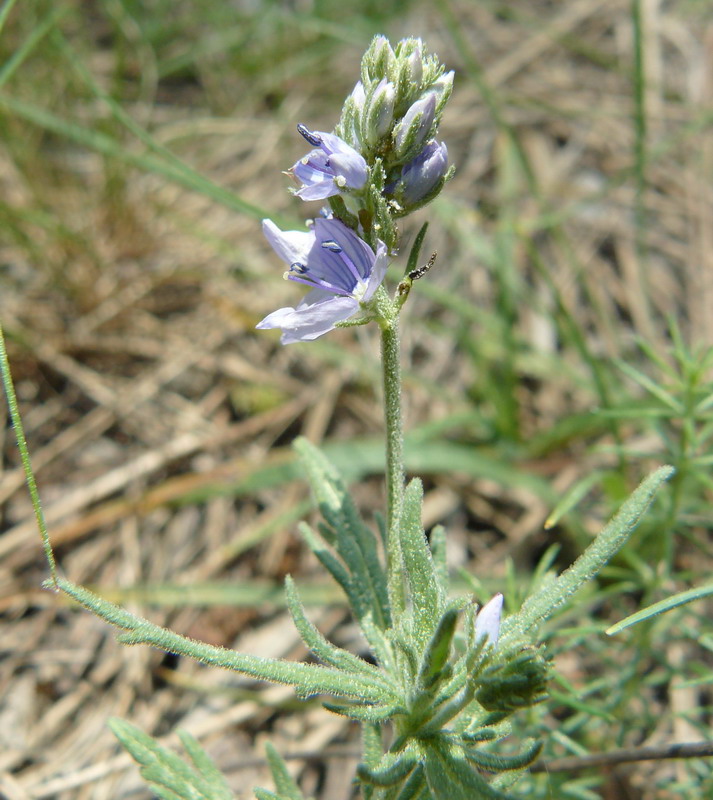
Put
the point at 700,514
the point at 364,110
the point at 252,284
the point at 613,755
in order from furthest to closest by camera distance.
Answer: the point at 252,284
the point at 700,514
the point at 613,755
the point at 364,110

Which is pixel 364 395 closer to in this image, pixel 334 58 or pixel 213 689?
pixel 213 689

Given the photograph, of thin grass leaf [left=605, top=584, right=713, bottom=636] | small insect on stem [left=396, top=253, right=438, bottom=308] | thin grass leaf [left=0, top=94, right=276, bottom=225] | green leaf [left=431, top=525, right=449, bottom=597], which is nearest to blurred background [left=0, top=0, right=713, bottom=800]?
thin grass leaf [left=0, top=94, right=276, bottom=225]

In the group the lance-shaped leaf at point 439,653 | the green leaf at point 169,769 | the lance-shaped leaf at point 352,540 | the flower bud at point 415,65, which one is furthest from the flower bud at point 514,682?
the flower bud at point 415,65

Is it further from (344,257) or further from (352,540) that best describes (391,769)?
(344,257)

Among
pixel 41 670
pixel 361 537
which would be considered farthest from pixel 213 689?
pixel 361 537

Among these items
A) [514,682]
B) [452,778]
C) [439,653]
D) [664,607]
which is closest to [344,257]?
[439,653]

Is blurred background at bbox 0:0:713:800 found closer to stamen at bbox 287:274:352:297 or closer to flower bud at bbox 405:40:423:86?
stamen at bbox 287:274:352:297

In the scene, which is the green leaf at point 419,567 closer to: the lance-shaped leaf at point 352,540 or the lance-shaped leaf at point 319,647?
the lance-shaped leaf at point 319,647
